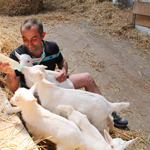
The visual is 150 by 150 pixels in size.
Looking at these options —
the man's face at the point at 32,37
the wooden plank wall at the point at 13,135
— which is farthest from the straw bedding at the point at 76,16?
the wooden plank wall at the point at 13,135

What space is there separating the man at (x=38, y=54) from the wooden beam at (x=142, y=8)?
3.88 metres

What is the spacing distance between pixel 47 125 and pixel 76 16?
5.88m

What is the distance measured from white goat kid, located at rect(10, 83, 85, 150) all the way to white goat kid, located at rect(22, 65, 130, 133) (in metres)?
0.23

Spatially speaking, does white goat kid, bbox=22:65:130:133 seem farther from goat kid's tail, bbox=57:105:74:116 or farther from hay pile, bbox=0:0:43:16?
hay pile, bbox=0:0:43:16

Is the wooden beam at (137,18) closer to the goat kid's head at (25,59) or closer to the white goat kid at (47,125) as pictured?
the goat kid's head at (25,59)

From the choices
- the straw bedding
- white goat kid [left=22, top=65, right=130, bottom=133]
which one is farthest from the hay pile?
white goat kid [left=22, top=65, right=130, bottom=133]

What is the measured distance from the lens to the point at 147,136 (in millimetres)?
2625

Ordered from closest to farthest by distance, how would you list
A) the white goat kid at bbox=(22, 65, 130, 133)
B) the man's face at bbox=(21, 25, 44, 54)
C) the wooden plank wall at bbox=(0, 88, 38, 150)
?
1. the wooden plank wall at bbox=(0, 88, 38, 150)
2. the white goat kid at bbox=(22, 65, 130, 133)
3. the man's face at bbox=(21, 25, 44, 54)

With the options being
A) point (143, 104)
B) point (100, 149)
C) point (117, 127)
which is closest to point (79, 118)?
point (100, 149)

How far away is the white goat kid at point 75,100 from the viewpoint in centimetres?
198

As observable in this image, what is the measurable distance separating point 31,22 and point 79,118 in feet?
4.42

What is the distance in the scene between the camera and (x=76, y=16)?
22.7ft

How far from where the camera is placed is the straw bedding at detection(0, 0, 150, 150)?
538 cm

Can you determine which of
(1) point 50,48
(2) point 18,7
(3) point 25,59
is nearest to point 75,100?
(3) point 25,59
